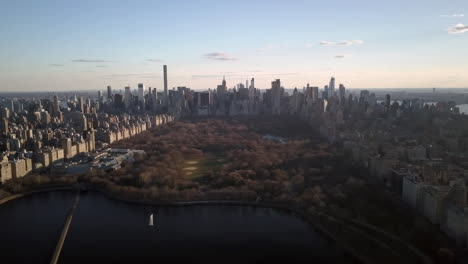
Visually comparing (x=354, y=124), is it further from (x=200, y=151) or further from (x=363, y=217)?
(x=363, y=217)

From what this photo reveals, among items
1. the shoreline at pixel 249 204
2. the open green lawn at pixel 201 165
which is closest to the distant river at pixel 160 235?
the shoreline at pixel 249 204

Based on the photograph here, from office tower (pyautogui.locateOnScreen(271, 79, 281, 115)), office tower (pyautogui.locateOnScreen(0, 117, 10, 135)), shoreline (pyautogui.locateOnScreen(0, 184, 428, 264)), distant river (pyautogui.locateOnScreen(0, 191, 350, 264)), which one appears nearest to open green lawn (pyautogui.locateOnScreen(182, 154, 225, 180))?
shoreline (pyautogui.locateOnScreen(0, 184, 428, 264))

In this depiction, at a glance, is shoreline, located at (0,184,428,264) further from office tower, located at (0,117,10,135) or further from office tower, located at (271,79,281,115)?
office tower, located at (271,79,281,115)

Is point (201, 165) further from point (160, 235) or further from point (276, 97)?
point (276, 97)

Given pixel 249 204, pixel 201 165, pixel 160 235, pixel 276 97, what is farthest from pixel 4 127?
pixel 276 97

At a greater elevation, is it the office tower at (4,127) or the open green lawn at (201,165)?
the office tower at (4,127)

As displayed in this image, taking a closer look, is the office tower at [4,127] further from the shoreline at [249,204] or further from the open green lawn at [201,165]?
the open green lawn at [201,165]

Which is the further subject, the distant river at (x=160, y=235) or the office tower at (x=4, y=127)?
the office tower at (x=4, y=127)
